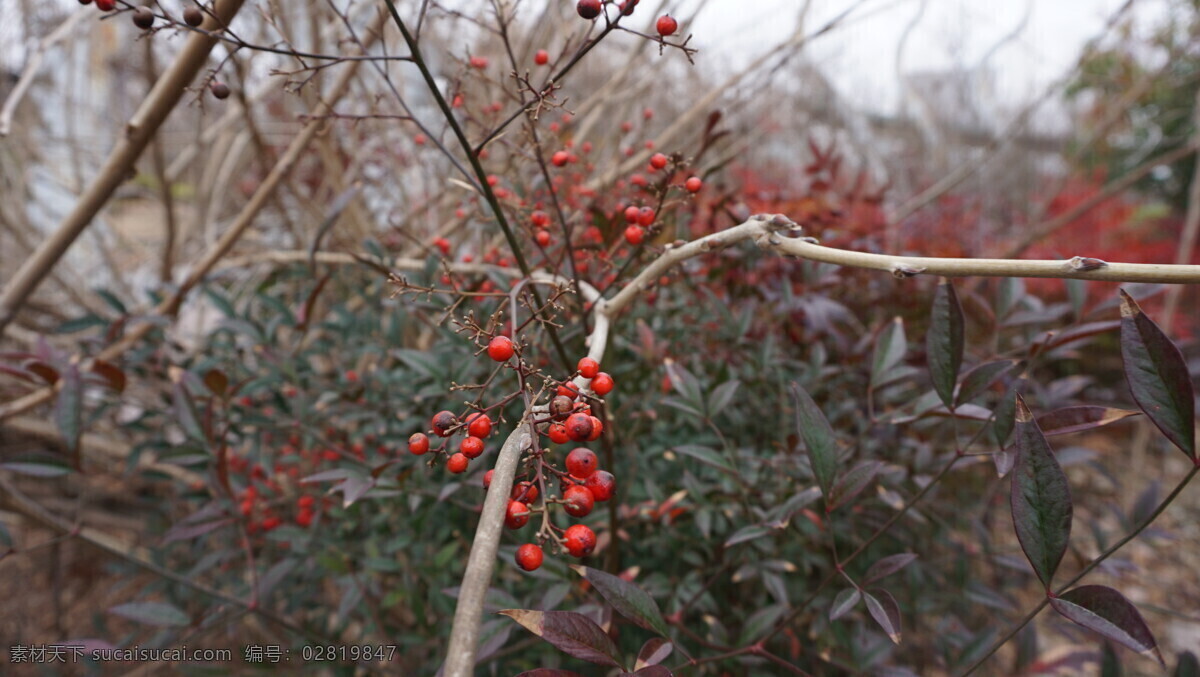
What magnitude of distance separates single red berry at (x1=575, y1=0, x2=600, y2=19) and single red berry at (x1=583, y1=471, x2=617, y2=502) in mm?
329

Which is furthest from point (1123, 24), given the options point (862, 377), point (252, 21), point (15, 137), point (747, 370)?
point (15, 137)

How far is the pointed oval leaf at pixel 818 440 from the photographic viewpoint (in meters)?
0.53

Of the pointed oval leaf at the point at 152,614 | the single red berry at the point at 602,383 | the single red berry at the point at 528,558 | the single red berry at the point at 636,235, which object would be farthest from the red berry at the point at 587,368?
the pointed oval leaf at the point at 152,614

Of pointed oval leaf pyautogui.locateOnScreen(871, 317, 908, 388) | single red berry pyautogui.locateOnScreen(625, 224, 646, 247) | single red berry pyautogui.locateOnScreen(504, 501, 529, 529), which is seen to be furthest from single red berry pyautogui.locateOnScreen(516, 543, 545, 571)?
pointed oval leaf pyautogui.locateOnScreen(871, 317, 908, 388)

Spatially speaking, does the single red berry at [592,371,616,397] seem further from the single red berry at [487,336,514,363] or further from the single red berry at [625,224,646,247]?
the single red berry at [625,224,646,247]

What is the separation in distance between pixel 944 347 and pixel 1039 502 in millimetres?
165

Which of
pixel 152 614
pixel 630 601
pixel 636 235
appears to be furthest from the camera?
pixel 152 614

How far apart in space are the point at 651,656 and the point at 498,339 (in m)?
0.26

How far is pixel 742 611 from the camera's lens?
0.89 meters

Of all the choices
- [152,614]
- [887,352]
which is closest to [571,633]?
[887,352]

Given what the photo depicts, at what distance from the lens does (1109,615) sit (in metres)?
0.41

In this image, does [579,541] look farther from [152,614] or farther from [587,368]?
[152,614]

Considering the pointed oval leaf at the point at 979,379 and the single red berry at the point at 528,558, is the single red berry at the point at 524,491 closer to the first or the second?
the single red berry at the point at 528,558

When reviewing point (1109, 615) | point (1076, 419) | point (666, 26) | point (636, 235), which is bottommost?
point (1109, 615)
